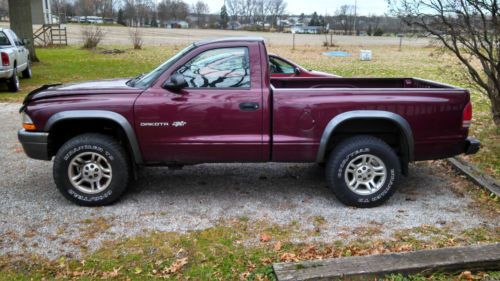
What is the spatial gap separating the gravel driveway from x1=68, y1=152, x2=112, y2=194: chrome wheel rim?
0.76 ft

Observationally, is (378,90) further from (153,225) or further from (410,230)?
(153,225)

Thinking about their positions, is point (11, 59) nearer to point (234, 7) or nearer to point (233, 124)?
point (233, 124)

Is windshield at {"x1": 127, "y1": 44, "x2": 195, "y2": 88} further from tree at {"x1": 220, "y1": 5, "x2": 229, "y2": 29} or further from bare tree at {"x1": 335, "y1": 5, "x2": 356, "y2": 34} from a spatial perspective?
tree at {"x1": 220, "y1": 5, "x2": 229, "y2": 29}

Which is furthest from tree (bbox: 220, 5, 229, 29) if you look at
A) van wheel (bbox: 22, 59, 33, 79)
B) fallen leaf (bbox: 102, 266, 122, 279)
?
fallen leaf (bbox: 102, 266, 122, 279)

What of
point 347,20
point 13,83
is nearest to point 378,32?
point 347,20

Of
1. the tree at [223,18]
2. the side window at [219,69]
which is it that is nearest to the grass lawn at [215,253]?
the side window at [219,69]

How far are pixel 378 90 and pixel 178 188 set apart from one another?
8.23 ft

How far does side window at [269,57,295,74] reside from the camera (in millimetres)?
10266

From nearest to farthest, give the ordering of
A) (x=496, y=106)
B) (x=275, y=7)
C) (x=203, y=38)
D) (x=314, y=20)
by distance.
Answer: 1. (x=496, y=106)
2. (x=203, y=38)
3. (x=314, y=20)
4. (x=275, y=7)

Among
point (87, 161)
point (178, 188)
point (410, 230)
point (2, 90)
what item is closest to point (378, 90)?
point (410, 230)

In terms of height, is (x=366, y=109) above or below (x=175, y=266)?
above

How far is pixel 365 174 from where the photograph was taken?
16.6 ft

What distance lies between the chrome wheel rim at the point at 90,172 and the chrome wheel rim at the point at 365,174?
2.49 metres

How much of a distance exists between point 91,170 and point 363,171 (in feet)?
9.23
